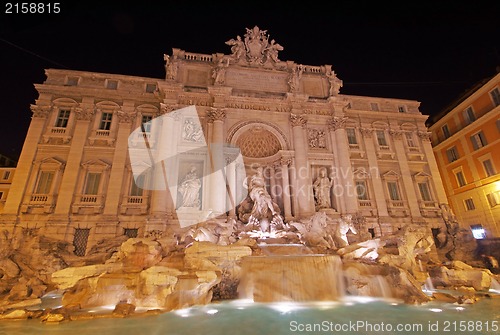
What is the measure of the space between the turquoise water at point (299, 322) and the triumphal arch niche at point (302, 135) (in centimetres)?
906

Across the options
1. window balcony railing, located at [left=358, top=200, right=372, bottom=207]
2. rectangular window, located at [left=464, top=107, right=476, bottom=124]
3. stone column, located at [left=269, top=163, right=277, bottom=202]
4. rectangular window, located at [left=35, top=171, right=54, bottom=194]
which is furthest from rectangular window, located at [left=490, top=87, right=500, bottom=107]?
rectangular window, located at [left=35, top=171, right=54, bottom=194]

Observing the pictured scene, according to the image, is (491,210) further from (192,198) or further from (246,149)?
(192,198)

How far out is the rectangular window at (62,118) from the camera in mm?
17828

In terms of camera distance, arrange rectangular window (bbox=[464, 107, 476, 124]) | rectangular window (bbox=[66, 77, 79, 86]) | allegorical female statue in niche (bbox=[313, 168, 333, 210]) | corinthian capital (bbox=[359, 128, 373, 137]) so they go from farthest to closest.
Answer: rectangular window (bbox=[464, 107, 476, 124])
corinthian capital (bbox=[359, 128, 373, 137])
rectangular window (bbox=[66, 77, 79, 86])
allegorical female statue in niche (bbox=[313, 168, 333, 210])

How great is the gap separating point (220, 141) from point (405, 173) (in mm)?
14742

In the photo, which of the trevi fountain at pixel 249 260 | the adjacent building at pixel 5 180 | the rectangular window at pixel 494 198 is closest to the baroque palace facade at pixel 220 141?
the trevi fountain at pixel 249 260

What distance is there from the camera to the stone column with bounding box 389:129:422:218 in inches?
770

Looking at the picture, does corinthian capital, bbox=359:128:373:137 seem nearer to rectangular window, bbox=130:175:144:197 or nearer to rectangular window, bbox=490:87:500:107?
rectangular window, bbox=490:87:500:107

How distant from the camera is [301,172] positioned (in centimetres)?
1780

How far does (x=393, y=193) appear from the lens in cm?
2034

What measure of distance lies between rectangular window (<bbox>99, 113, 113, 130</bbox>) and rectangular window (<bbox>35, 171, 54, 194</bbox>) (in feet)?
14.1

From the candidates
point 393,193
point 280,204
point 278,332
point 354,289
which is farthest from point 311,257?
point 393,193

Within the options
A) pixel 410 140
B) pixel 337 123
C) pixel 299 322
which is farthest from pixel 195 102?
pixel 410 140

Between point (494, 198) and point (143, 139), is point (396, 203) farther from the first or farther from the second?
point (143, 139)
